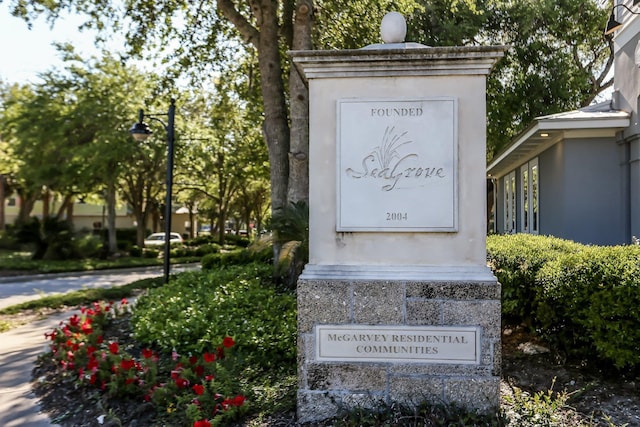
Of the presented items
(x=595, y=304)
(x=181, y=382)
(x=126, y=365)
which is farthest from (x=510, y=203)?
(x=126, y=365)

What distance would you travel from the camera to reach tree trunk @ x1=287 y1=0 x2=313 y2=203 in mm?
8641

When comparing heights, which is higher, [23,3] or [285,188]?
[23,3]

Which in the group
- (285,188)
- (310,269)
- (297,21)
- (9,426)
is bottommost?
(9,426)

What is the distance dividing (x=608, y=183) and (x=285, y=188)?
6.09 metres

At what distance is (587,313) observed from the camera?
169 inches

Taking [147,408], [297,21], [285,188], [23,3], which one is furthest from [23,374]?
[23,3]

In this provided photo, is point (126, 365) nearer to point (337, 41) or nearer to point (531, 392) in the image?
point (531, 392)

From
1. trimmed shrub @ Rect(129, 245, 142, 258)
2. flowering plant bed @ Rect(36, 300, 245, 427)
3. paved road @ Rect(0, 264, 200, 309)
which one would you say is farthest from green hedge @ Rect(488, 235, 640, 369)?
trimmed shrub @ Rect(129, 245, 142, 258)

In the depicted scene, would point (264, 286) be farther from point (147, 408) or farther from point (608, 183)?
point (608, 183)

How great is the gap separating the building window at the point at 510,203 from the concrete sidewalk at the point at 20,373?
12.3 meters

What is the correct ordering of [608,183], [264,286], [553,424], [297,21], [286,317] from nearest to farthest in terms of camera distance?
[553,424]
[286,317]
[264,286]
[297,21]
[608,183]

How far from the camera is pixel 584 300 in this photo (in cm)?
438

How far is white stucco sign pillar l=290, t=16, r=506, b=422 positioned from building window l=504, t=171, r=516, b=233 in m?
12.0

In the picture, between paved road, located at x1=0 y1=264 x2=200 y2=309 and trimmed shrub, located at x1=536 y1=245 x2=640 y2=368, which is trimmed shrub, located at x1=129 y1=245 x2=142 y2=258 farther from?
trimmed shrub, located at x1=536 y1=245 x2=640 y2=368
